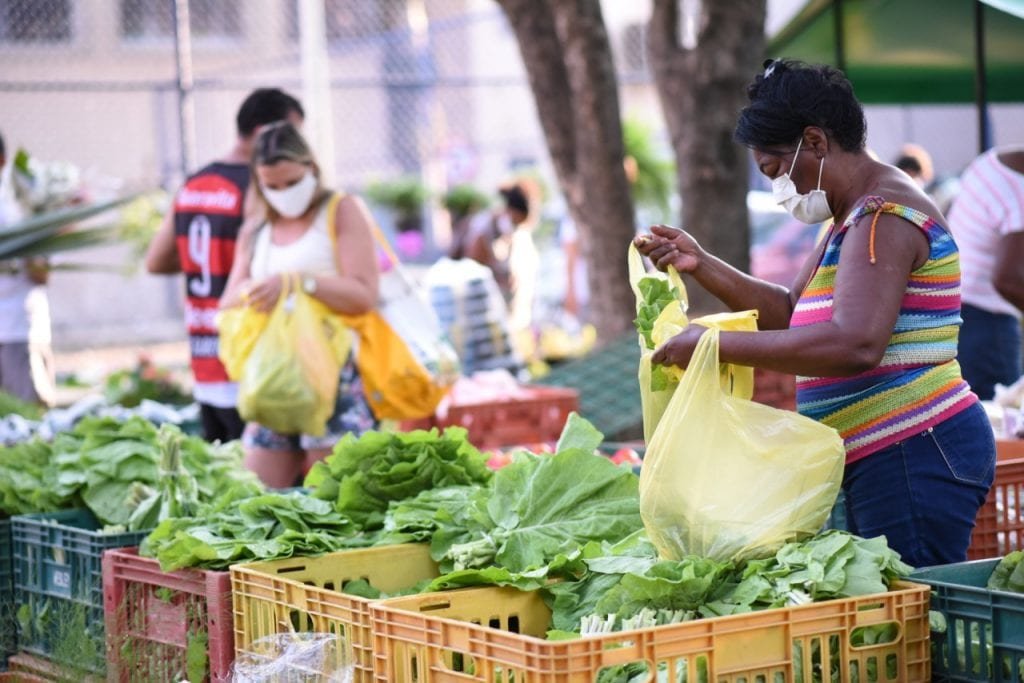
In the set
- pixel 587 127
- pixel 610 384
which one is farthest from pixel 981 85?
pixel 610 384

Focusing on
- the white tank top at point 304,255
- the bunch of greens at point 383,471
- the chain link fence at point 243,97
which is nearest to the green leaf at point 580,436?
the bunch of greens at point 383,471

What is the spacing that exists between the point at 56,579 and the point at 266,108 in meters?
2.61

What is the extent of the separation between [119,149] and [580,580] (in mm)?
18210

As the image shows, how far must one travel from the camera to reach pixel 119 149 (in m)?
20.6

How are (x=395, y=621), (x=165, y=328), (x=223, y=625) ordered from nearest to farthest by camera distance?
(x=395, y=621) → (x=223, y=625) → (x=165, y=328)

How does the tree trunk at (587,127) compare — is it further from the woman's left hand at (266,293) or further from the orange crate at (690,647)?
the orange crate at (690,647)

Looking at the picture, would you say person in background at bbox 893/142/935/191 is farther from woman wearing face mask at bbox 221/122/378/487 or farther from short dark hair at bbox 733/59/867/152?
short dark hair at bbox 733/59/867/152

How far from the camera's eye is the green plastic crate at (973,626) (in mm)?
2871

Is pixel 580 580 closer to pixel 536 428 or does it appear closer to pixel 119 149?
pixel 536 428

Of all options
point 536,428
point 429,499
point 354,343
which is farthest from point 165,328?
point 429,499

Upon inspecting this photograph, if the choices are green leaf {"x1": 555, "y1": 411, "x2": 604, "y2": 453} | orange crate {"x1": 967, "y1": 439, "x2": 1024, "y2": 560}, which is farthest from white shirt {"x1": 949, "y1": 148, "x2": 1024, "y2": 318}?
green leaf {"x1": 555, "y1": 411, "x2": 604, "y2": 453}

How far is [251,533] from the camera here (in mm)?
4020

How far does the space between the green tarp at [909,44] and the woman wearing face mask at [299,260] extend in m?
4.51

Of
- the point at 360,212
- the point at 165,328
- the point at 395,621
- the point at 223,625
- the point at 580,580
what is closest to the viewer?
the point at 395,621
